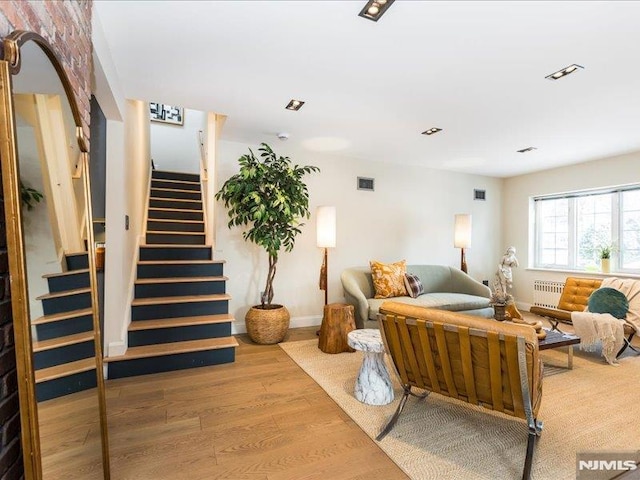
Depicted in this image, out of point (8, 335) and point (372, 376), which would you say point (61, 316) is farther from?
point (372, 376)

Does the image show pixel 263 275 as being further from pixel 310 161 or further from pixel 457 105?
pixel 457 105

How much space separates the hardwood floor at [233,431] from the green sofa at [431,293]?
45.3 inches

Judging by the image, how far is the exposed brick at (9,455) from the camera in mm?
884

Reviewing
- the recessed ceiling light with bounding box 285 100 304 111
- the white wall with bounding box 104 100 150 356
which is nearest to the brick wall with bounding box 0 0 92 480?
the white wall with bounding box 104 100 150 356

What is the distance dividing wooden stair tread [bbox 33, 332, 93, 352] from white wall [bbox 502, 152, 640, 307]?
19.4ft

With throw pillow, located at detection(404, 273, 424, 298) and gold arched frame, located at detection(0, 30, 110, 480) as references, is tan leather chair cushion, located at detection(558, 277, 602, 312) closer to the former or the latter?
throw pillow, located at detection(404, 273, 424, 298)

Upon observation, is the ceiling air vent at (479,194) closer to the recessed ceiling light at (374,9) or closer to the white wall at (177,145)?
the recessed ceiling light at (374,9)

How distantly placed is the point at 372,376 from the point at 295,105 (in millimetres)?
2401

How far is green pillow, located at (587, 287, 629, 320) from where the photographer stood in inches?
134

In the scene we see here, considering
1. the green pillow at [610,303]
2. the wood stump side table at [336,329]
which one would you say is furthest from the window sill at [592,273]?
the wood stump side table at [336,329]

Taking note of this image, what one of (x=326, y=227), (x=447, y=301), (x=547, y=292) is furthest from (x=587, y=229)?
(x=326, y=227)

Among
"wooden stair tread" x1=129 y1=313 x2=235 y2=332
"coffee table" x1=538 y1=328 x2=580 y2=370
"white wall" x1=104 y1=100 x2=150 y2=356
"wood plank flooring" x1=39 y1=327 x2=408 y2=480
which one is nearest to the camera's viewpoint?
"wood plank flooring" x1=39 y1=327 x2=408 y2=480

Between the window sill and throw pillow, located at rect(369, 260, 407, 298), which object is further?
the window sill

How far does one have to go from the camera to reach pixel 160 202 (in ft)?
16.9
